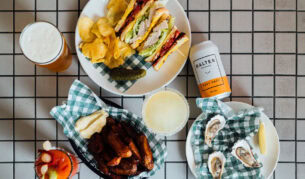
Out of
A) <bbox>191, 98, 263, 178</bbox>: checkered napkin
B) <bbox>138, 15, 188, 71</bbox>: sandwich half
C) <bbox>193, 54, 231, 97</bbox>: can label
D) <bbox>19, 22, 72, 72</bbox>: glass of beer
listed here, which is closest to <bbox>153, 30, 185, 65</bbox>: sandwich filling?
<bbox>138, 15, 188, 71</bbox>: sandwich half

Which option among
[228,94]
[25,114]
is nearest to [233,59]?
[228,94]

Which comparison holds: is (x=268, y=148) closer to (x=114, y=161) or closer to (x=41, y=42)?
(x=114, y=161)

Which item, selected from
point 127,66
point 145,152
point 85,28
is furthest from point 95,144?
point 85,28

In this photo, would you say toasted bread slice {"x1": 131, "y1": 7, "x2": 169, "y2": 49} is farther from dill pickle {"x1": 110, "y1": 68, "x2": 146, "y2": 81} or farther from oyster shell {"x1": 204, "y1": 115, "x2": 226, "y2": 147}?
oyster shell {"x1": 204, "y1": 115, "x2": 226, "y2": 147}

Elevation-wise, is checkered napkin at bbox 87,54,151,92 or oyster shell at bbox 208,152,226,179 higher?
checkered napkin at bbox 87,54,151,92

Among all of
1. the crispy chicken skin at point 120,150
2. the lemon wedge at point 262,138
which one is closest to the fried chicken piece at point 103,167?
the crispy chicken skin at point 120,150
